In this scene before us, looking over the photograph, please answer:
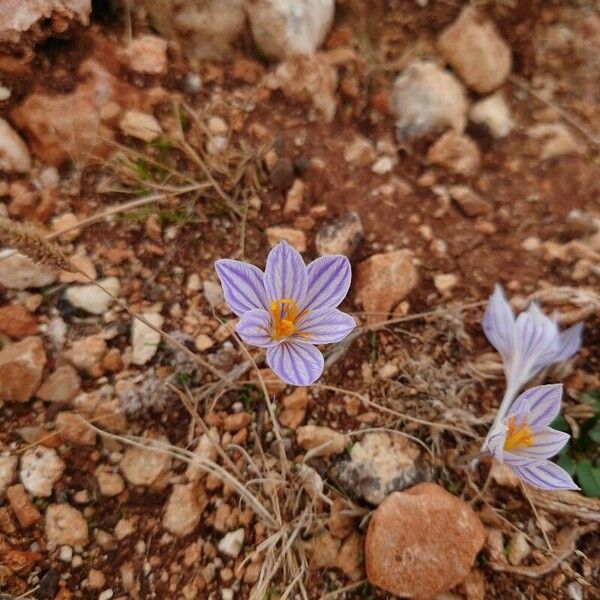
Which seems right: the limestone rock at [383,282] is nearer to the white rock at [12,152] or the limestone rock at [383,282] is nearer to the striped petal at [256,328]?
the striped petal at [256,328]

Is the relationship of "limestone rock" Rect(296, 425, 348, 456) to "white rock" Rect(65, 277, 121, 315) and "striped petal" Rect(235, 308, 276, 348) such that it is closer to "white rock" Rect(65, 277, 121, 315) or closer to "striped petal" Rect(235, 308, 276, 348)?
"striped petal" Rect(235, 308, 276, 348)

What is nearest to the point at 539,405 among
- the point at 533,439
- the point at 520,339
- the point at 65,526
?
the point at 533,439

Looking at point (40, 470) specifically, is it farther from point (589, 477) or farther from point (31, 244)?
point (589, 477)

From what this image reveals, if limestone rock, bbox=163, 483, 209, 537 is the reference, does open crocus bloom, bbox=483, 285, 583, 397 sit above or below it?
above

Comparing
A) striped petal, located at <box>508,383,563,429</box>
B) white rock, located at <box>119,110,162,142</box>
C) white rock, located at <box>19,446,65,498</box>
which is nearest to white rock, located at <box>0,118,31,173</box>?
white rock, located at <box>119,110,162,142</box>

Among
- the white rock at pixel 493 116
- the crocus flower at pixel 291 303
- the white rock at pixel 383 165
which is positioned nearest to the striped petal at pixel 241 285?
the crocus flower at pixel 291 303

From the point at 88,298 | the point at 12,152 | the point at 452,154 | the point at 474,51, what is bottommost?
the point at 88,298

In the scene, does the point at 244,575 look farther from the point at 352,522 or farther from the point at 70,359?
the point at 70,359
